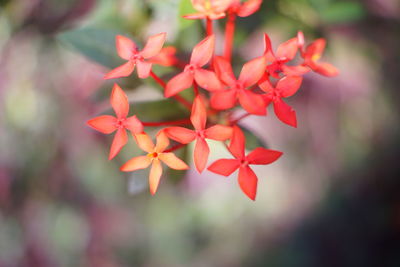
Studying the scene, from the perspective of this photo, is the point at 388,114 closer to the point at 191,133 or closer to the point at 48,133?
the point at 191,133

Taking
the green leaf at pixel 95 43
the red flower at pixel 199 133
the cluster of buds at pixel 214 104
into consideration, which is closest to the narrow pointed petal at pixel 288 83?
the cluster of buds at pixel 214 104

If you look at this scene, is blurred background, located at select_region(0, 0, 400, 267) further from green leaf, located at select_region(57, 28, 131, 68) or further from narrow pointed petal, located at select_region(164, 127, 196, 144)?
narrow pointed petal, located at select_region(164, 127, 196, 144)

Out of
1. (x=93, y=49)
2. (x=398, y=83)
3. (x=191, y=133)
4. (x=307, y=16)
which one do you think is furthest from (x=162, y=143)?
(x=398, y=83)

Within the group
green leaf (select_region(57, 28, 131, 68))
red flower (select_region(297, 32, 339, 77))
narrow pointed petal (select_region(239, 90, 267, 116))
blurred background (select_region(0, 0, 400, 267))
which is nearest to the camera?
narrow pointed petal (select_region(239, 90, 267, 116))

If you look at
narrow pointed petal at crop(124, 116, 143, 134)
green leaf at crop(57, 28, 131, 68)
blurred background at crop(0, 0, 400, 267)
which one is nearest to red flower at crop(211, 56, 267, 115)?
narrow pointed petal at crop(124, 116, 143, 134)

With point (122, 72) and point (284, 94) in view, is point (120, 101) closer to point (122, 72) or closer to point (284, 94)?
point (122, 72)

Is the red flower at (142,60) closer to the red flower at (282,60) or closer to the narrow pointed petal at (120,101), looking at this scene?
the narrow pointed petal at (120,101)

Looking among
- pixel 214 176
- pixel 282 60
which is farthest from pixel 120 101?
pixel 214 176
